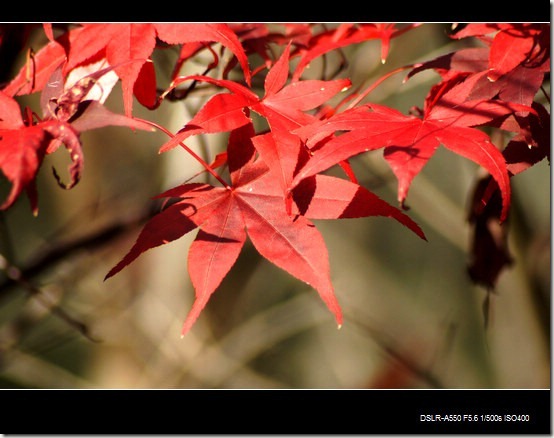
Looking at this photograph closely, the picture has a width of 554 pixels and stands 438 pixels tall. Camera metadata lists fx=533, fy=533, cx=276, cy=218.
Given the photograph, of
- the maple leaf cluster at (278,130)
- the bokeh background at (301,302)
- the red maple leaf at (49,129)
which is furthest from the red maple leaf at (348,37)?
the bokeh background at (301,302)

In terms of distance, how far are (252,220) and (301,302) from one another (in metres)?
0.66

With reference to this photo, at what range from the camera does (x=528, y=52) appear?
53 cm

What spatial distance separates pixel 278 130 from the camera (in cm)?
48

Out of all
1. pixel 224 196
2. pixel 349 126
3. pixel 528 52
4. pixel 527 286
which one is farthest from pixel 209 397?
pixel 527 286

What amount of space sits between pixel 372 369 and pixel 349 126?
81cm

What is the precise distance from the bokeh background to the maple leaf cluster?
0.57 m

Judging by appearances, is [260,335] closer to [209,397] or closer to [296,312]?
[296,312]

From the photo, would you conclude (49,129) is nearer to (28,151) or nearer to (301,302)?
(28,151)

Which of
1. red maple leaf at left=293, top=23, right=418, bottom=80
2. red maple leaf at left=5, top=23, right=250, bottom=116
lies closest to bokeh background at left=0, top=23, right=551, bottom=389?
red maple leaf at left=293, top=23, right=418, bottom=80

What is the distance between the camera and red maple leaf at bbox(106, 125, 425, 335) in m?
0.47

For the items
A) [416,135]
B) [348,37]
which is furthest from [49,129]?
[348,37]

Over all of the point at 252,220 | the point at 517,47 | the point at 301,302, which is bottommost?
the point at 301,302

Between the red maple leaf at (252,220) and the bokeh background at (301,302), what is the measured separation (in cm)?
59

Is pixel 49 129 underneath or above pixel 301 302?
above
